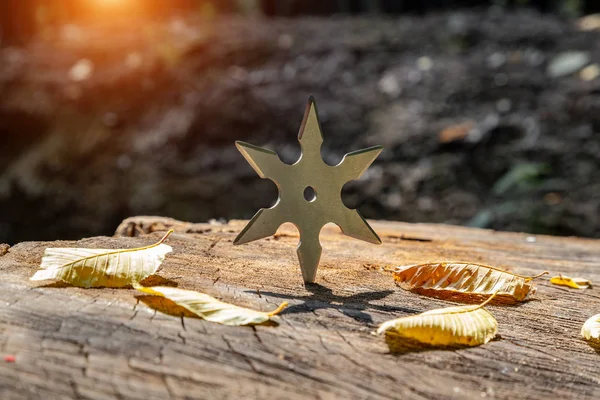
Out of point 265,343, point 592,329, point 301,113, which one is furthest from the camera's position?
point 301,113

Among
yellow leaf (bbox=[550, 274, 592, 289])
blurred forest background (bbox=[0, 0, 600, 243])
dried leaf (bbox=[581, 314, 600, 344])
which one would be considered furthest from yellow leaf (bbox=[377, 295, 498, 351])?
blurred forest background (bbox=[0, 0, 600, 243])

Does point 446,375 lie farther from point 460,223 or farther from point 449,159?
point 449,159

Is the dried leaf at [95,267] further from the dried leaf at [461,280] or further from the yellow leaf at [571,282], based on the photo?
the yellow leaf at [571,282]

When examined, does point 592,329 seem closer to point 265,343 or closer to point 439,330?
point 439,330

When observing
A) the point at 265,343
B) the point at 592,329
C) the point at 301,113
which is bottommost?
the point at 265,343

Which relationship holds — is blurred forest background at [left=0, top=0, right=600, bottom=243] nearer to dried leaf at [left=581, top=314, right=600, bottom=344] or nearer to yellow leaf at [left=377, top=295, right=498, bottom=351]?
dried leaf at [left=581, top=314, right=600, bottom=344]

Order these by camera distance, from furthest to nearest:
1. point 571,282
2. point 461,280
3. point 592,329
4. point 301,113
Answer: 1. point 301,113
2. point 571,282
3. point 461,280
4. point 592,329

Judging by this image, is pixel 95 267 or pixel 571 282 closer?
pixel 95 267

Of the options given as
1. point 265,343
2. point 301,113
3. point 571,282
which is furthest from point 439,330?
point 301,113

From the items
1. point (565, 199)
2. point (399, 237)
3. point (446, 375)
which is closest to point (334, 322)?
point (446, 375)
